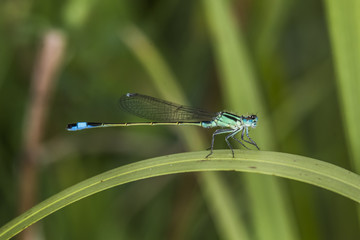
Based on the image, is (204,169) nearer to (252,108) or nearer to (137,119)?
(252,108)

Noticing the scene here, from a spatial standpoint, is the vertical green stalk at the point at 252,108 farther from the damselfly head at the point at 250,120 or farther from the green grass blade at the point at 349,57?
the green grass blade at the point at 349,57

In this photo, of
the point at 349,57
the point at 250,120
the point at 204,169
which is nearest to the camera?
the point at 204,169

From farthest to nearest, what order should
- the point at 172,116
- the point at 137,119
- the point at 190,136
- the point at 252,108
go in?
the point at 137,119
the point at 172,116
the point at 190,136
the point at 252,108

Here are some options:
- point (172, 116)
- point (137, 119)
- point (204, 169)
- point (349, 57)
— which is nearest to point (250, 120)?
point (172, 116)

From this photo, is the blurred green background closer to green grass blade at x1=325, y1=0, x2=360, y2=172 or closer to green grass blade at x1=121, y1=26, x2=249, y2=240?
green grass blade at x1=121, y1=26, x2=249, y2=240

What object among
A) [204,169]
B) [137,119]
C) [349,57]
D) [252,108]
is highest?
[137,119]

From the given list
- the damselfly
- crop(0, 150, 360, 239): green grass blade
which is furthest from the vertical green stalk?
crop(0, 150, 360, 239): green grass blade

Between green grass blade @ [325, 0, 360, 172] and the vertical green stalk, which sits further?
the vertical green stalk
